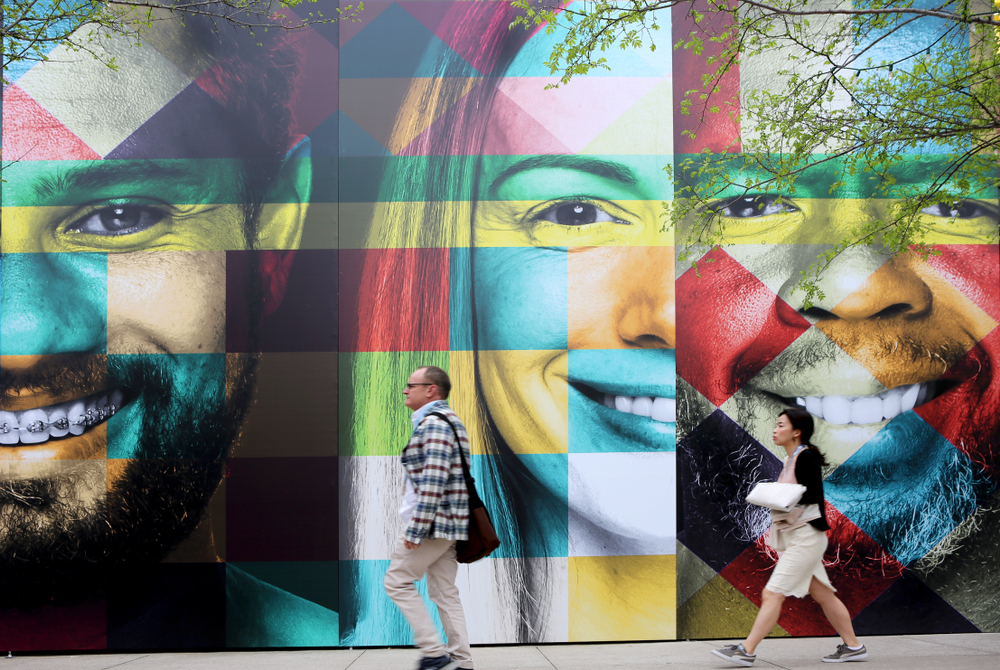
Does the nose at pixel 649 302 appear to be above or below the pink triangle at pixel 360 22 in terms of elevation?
below

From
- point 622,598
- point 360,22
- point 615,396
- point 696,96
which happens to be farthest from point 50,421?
point 696,96

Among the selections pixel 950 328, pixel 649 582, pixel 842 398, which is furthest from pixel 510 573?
pixel 950 328

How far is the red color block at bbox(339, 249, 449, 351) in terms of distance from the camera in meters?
5.38

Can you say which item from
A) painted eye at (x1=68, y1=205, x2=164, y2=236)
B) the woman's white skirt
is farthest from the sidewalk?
painted eye at (x1=68, y1=205, x2=164, y2=236)

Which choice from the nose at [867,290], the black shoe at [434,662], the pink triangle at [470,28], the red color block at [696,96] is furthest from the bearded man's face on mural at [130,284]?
the nose at [867,290]

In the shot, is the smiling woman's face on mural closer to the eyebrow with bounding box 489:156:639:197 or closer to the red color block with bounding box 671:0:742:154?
the eyebrow with bounding box 489:156:639:197

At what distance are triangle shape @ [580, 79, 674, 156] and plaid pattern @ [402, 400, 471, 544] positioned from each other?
278 cm

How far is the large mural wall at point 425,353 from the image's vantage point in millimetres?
5254

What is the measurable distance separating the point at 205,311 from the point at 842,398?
5.24m

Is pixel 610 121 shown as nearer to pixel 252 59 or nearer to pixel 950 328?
pixel 252 59

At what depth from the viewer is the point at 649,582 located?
17.5ft

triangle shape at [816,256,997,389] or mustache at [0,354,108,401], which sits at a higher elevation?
triangle shape at [816,256,997,389]

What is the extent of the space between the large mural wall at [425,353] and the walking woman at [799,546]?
0.78m

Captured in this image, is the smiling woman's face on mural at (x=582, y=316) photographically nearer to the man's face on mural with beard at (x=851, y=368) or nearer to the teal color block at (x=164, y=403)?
the man's face on mural with beard at (x=851, y=368)
